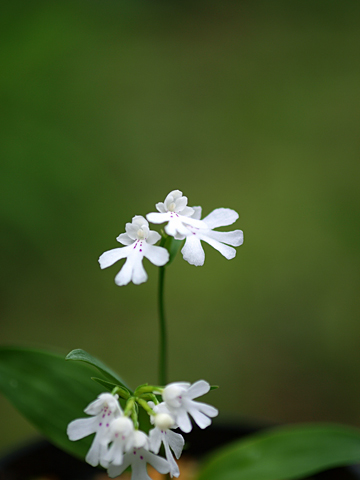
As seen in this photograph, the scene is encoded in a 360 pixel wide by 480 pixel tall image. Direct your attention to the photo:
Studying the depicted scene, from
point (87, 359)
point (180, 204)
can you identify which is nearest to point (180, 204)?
point (180, 204)

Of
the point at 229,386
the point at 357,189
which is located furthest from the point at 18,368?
the point at 357,189

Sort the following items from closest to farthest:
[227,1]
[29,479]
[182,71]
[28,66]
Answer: [29,479] < [28,66] < [182,71] < [227,1]

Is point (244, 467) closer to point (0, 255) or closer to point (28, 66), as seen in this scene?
point (0, 255)

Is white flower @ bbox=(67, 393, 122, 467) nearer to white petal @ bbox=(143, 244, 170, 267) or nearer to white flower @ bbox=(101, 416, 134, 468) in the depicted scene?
white flower @ bbox=(101, 416, 134, 468)

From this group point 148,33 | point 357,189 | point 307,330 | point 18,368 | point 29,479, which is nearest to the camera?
point 18,368

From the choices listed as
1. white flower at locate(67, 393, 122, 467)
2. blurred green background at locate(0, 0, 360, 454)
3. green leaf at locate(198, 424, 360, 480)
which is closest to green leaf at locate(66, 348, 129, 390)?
white flower at locate(67, 393, 122, 467)

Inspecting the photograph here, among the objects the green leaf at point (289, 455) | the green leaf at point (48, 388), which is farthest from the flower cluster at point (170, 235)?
the green leaf at point (289, 455)

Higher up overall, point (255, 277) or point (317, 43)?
point (317, 43)

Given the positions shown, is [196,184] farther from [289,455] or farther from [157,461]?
[157,461]
